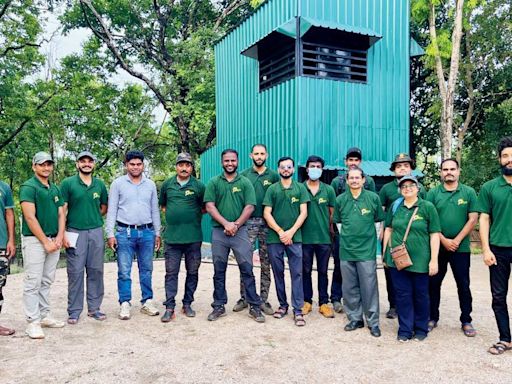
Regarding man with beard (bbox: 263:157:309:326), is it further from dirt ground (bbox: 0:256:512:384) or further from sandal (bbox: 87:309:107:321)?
sandal (bbox: 87:309:107:321)

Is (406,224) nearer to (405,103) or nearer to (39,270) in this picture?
(39,270)

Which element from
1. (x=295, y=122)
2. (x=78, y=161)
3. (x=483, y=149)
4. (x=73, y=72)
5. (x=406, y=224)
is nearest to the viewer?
(x=406, y=224)

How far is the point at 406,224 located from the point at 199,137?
1444cm

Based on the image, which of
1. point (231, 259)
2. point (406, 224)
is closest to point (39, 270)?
point (406, 224)

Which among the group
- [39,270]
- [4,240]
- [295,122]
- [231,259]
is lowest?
[231,259]

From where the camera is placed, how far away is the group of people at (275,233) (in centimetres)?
431

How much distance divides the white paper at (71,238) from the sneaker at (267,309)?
2236 mm

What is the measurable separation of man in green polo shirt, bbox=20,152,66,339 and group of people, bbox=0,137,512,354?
10 mm

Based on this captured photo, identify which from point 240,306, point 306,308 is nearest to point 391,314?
point 306,308

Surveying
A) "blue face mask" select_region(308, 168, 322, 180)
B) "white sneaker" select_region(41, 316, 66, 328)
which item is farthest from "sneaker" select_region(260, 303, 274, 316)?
"white sneaker" select_region(41, 316, 66, 328)

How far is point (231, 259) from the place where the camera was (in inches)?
388

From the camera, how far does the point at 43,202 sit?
4.54 meters

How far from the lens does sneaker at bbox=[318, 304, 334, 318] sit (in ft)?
16.8

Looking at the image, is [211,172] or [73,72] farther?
[73,72]
